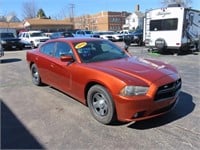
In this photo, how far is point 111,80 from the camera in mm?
4277

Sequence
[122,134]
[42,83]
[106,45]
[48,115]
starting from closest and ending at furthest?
[122,134] < [48,115] < [106,45] < [42,83]

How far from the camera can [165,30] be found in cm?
1611

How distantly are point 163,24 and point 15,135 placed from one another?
13739mm

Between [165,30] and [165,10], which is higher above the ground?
[165,10]

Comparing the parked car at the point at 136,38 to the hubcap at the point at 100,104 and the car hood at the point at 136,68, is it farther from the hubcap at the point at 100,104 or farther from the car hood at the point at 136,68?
the hubcap at the point at 100,104

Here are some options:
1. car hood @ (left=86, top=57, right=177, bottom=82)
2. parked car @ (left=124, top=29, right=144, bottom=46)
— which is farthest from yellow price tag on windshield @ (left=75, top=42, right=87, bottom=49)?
parked car @ (left=124, top=29, right=144, bottom=46)

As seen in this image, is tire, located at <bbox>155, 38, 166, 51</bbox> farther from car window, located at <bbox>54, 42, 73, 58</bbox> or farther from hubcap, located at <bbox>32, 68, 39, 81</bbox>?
car window, located at <bbox>54, 42, 73, 58</bbox>

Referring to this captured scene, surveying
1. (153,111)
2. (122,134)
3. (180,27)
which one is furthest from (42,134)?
(180,27)

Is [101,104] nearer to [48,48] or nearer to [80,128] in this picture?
[80,128]

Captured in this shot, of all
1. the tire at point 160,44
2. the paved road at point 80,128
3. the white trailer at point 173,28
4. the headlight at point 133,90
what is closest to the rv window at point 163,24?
the white trailer at point 173,28

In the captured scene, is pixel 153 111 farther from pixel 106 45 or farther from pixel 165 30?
pixel 165 30

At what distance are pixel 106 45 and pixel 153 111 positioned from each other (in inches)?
88.5

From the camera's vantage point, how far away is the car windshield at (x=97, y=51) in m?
5.38

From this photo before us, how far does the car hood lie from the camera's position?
4355 mm
